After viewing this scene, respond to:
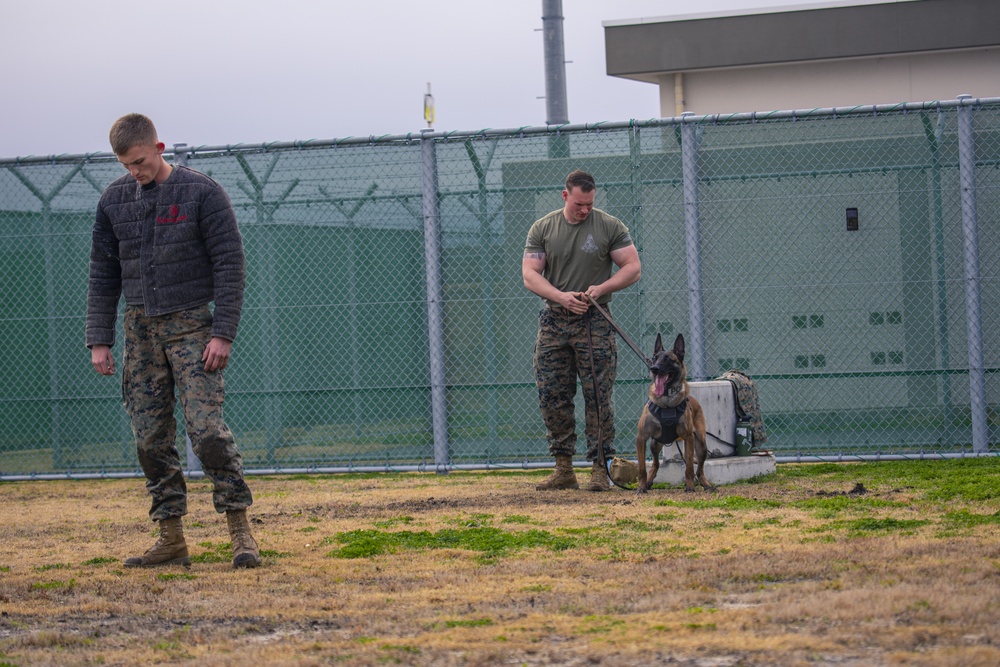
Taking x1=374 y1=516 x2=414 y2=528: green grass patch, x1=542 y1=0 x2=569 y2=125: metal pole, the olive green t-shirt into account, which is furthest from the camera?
x1=542 y1=0 x2=569 y2=125: metal pole

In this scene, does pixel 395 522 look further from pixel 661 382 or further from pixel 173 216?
pixel 173 216

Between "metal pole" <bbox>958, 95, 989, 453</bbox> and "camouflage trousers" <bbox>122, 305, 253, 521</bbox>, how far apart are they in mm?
4922

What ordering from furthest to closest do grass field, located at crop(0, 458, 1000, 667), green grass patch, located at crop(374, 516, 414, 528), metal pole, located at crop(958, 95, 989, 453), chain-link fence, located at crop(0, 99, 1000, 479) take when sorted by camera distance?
chain-link fence, located at crop(0, 99, 1000, 479) → metal pole, located at crop(958, 95, 989, 453) → green grass patch, located at crop(374, 516, 414, 528) → grass field, located at crop(0, 458, 1000, 667)

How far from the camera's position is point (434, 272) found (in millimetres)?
8375

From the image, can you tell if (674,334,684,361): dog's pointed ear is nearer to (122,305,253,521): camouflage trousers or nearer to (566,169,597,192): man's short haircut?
(566,169,597,192): man's short haircut

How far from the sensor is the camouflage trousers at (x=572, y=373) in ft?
23.0

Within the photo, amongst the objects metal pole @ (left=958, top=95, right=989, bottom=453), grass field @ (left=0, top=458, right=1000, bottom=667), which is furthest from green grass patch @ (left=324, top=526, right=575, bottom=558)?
metal pole @ (left=958, top=95, right=989, bottom=453)

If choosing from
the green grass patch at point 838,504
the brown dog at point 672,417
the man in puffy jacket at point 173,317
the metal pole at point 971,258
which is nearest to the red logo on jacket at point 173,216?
the man in puffy jacket at point 173,317

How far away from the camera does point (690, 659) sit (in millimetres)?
3172

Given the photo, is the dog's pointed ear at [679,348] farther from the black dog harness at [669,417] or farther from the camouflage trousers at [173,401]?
the camouflage trousers at [173,401]

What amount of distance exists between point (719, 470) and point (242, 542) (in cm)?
310

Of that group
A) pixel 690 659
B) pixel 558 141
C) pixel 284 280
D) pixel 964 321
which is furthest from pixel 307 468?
pixel 690 659

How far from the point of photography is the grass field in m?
3.37

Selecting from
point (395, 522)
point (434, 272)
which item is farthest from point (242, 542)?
point (434, 272)
